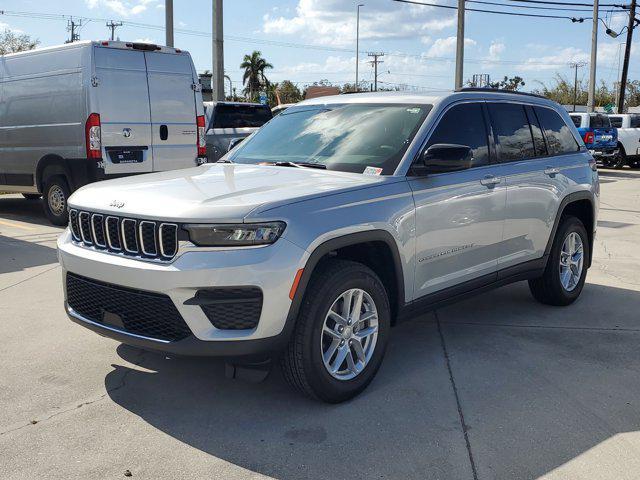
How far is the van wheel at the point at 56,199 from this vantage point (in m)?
10.4

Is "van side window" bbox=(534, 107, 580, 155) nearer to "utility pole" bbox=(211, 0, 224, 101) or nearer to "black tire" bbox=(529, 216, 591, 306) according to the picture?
"black tire" bbox=(529, 216, 591, 306)

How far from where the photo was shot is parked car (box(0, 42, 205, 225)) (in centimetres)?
964

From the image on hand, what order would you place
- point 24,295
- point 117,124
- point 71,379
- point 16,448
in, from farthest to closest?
point 117,124
point 24,295
point 71,379
point 16,448

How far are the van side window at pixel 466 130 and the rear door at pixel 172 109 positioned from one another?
6.24 m

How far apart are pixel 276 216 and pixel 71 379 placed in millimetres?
1854

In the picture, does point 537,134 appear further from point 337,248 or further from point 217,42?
point 217,42

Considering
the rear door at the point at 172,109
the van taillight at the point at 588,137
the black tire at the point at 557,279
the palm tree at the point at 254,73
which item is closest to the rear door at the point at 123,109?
the rear door at the point at 172,109

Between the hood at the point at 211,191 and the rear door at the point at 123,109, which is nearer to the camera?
the hood at the point at 211,191

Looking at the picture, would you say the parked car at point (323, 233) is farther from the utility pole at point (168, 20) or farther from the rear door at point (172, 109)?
the utility pole at point (168, 20)

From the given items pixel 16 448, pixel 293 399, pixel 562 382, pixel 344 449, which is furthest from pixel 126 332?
pixel 562 382

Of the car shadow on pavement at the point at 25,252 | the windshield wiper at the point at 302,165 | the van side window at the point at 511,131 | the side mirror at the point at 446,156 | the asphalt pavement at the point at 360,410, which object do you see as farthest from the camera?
the car shadow on pavement at the point at 25,252

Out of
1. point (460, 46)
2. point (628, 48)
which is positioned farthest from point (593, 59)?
point (460, 46)

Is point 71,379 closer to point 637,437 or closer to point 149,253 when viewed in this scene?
point 149,253

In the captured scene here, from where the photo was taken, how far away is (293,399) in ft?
13.6
